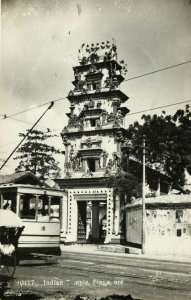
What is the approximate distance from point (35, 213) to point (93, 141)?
1490 centimetres

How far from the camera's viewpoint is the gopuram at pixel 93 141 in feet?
86.6

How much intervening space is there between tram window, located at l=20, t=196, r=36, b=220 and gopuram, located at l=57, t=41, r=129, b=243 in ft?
42.8

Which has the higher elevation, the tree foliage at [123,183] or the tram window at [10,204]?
the tree foliage at [123,183]

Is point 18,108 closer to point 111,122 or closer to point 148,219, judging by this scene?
point 148,219

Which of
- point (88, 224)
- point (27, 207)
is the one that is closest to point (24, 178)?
point (27, 207)

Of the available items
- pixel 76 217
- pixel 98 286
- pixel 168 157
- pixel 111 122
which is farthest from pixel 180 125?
pixel 98 286

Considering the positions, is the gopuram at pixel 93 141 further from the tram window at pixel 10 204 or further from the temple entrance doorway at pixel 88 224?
the tram window at pixel 10 204

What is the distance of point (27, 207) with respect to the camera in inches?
505

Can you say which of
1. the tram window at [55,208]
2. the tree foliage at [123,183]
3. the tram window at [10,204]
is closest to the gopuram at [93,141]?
the tree foliage at [123,183]

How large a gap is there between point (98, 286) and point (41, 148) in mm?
8072

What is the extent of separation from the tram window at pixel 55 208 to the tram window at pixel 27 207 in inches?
25.5

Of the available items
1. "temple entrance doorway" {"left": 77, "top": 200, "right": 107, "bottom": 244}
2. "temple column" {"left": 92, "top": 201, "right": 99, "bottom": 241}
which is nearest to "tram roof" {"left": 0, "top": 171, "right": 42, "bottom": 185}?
"temple entrance doorway" {"left": 77, "top": 200, "right": 107, "bottom": 244}

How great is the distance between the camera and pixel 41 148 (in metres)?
15.8

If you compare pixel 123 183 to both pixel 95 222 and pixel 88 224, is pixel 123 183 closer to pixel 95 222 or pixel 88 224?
pixel 95 222
